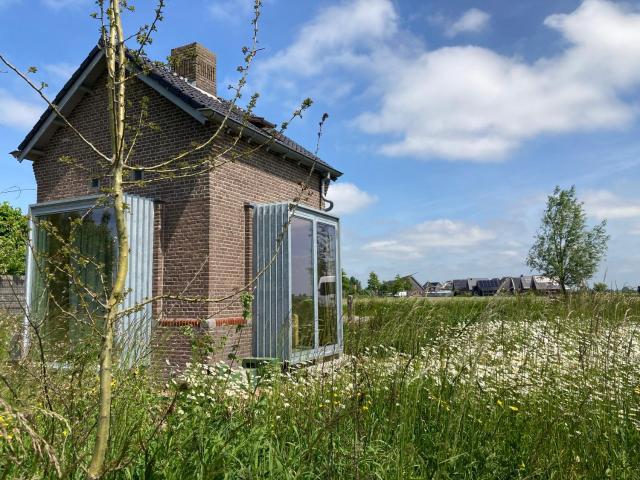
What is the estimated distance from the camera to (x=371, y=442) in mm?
3633

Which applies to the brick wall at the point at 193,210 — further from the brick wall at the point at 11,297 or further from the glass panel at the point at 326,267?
the brick wall at the point at 11,297

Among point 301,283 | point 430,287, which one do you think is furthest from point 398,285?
point 301,283

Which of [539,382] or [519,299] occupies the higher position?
[519,299]

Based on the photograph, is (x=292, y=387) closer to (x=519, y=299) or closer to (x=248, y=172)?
(x=519, y=299)

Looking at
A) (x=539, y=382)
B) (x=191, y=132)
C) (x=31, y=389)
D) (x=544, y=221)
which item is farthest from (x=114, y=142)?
(x=544, y=221)

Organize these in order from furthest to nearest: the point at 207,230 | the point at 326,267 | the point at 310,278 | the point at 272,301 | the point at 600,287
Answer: the point at 326,267
the point at 310,278
the point at 272,301
the point at 207,230
the point at 600,287

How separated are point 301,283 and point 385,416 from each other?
5.93 m

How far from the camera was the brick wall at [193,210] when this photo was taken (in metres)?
9.34

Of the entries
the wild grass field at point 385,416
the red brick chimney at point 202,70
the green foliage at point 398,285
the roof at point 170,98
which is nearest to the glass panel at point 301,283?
the roof at point 170,98

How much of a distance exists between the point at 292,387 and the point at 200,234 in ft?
16.9

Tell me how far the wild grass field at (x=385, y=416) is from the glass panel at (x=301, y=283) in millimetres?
4247

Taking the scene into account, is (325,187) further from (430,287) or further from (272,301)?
(430,287)

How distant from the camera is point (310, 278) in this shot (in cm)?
1026

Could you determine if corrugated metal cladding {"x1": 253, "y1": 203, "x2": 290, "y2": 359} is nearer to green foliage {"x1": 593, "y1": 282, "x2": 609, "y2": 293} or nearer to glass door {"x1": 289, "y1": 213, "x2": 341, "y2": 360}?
glass door {"x1": 289, "y1": 213, "x2": 341, "y2": 360}
